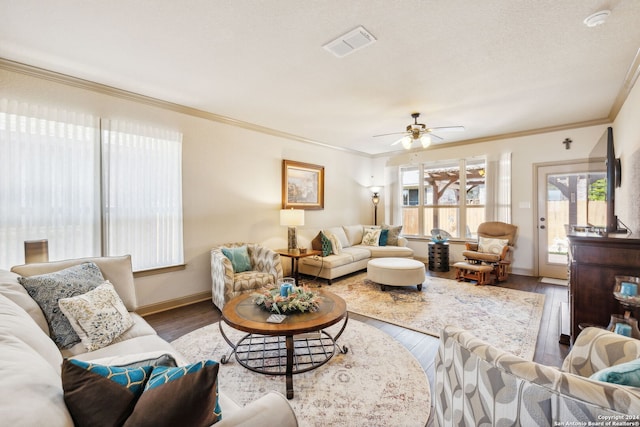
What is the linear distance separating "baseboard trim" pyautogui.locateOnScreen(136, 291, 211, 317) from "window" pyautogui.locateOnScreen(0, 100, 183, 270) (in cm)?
49

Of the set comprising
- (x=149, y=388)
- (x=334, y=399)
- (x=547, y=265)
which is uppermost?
(x=149, y=388)

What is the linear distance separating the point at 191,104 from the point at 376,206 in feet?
16.0

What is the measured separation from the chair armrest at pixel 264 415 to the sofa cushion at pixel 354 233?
503 cm

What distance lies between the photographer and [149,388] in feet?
2.65

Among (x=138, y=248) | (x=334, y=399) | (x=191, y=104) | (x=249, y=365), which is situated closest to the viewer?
(x=334, y=399)

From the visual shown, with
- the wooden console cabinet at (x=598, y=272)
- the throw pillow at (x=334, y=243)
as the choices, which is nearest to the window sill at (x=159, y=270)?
the throw pillow at (x=334, y=243)

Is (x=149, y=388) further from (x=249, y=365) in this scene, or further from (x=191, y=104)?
(x=191, y=104)

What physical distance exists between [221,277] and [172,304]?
93 cm

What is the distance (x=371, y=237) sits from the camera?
592 centimetres

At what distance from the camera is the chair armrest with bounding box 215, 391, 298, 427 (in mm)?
807

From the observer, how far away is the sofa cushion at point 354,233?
591 centimetres

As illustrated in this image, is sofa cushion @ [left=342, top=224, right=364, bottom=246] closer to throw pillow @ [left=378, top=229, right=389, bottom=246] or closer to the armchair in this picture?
throw pillow @ [left=378, top=229, right=389, bottom=246]

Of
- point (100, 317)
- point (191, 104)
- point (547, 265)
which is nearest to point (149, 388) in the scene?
point (100, 317)

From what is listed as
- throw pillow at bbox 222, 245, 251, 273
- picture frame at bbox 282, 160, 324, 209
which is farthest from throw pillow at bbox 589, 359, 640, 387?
picture frame at bbox 282, 160, 324, 209
